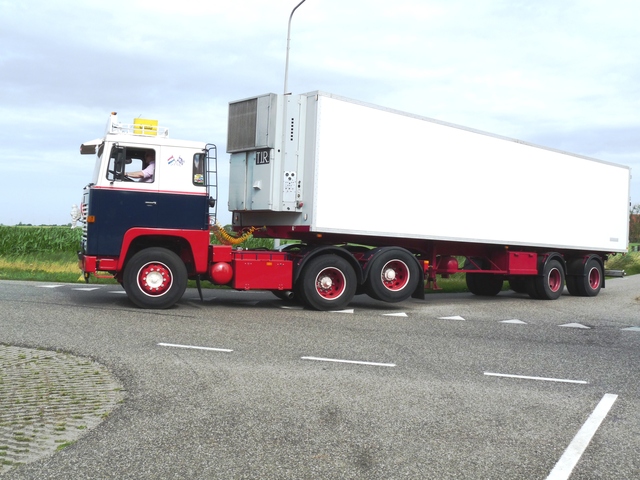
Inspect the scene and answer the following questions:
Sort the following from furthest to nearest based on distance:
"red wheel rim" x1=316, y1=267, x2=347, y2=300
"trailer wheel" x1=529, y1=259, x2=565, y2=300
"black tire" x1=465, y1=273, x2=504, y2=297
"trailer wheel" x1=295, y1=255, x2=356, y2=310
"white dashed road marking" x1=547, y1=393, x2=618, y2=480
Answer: "black tire" x1=465, y1=273, x2=504, y2=297
"trailer wheel" x1=529, y1=259, x2=565, y2=300
"red wheel rim" x1=316, y1=267, x2=347, y2=300
"trailer wheel" x1=295, y1=255, x2=356, y2=310
"white dashed road marking" x1=547, y1=393, x2=618, y2=480

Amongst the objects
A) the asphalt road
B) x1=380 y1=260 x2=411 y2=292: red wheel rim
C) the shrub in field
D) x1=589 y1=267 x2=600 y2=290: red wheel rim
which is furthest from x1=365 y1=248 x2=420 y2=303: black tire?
the shrub in field

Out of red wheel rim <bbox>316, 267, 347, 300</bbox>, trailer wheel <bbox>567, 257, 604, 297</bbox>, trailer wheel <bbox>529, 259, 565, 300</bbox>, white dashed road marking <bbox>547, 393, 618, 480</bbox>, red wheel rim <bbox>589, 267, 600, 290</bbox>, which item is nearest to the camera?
white dashed road marking <bbox>547, 393, 618, 480</bbox>

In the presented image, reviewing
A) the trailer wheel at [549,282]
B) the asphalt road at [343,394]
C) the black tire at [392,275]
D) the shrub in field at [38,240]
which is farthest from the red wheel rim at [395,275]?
the shrub in field at [38,240]

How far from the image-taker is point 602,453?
4941 mm

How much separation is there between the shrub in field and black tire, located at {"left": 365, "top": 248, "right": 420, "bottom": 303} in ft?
62.3

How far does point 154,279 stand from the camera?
12258 millimetres

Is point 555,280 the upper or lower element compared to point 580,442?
upper

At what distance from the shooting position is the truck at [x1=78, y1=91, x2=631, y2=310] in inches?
481

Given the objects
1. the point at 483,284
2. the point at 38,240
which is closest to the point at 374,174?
the point at 483,284

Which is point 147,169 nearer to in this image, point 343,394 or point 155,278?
point 155,278

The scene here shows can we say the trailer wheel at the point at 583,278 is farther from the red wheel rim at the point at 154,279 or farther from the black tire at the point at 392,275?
the red wheel rim at the point at 154,279

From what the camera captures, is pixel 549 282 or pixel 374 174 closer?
pixel 374 174

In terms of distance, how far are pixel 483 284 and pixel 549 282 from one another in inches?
65.5

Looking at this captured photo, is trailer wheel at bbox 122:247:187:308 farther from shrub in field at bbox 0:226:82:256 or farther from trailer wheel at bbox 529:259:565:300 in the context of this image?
shrub in field at bbox 0:226:82:256
